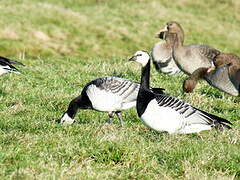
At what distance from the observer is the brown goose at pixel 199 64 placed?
11656 millimetres

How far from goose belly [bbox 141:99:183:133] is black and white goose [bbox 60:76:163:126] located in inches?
47.4

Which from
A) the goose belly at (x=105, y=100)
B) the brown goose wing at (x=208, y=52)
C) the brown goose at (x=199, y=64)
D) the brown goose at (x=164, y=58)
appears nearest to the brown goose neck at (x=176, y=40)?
the brown goose at (x=199, y=64)

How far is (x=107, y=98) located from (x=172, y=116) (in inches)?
64.4

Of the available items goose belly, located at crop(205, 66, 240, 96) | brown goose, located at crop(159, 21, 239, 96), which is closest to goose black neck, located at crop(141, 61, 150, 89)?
brown goose, located at crop(159, 21, 239, 96)

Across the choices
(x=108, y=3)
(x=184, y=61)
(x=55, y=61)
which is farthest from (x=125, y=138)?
(x=108, y=3)

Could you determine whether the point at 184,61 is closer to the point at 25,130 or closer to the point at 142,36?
the point at 25,130

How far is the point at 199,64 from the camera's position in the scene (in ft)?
45.6

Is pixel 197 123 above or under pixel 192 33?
above

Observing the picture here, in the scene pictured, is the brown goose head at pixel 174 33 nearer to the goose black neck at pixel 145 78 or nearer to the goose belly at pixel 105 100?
the goose belly at pixel 105 100

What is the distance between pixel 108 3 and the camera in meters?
40.9

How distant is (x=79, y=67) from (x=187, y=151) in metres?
8.13

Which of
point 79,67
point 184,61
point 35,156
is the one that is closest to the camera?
point 35,156

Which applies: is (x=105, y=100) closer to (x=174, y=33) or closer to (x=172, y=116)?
(x=172, y=116)

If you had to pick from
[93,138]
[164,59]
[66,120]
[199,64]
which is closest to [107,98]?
[66,120]
